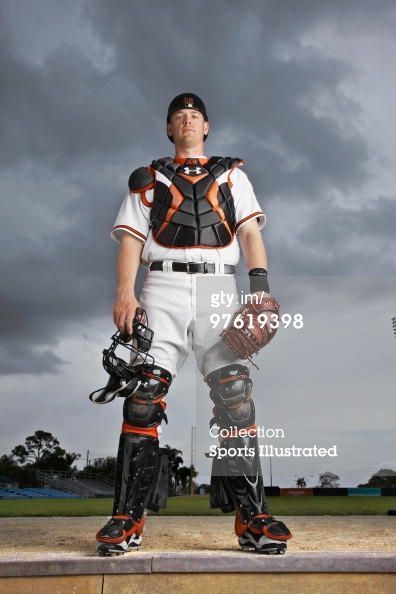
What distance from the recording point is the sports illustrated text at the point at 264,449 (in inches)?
163

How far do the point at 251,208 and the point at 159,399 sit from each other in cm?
159

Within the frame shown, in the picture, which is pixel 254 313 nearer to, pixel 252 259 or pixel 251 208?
pixel 252 259

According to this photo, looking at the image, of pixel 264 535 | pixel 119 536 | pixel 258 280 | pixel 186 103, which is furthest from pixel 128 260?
pixel 264 535

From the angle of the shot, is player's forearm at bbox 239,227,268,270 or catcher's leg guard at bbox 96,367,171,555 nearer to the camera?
catcher's leg guard at bbox 96,367,171,555

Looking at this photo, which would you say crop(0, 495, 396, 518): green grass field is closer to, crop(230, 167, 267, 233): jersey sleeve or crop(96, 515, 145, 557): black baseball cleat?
crop(96, 515, 145, 557): black baseball cleat

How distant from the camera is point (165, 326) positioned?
4297 mm

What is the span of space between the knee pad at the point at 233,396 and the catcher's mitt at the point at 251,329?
14 centimetres

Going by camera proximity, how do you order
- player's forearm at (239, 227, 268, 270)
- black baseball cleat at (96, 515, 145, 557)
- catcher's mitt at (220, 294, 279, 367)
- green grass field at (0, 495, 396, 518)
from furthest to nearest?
1. green grass field at (0, 495, 396, 518)
2. player's forearm at (239, 227, 268, 270)
3. catcher's mitt at (220, 294, 279, 367)
4. black baseball cleat at (96, 515, 145, 557)

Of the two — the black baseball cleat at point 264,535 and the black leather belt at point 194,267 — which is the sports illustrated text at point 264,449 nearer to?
the black baseball cleat at point 264,535

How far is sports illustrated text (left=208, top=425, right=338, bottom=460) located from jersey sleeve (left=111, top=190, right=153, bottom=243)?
1481mm

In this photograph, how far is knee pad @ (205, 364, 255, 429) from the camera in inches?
164

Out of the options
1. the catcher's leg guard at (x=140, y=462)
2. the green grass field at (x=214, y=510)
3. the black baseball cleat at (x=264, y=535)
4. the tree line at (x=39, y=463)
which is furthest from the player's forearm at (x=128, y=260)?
the tree line at (x=39, y=463)

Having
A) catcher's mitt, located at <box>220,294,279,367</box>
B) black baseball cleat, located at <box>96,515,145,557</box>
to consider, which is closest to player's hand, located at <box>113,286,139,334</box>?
catcher's mitt, located at <box>220,294,279,367</box>

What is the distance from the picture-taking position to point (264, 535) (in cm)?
391
